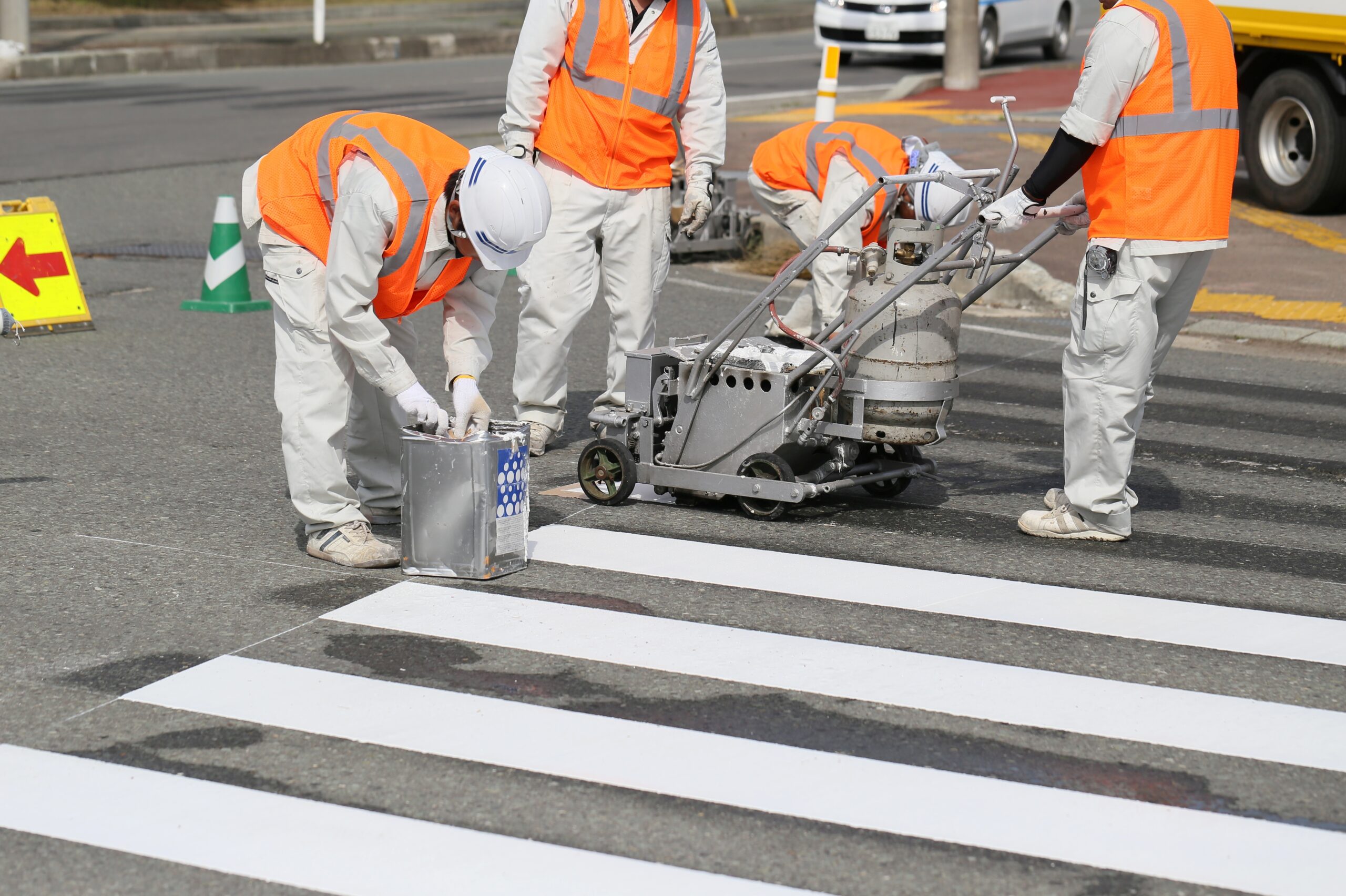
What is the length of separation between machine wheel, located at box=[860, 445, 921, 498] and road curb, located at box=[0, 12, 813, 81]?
18.3 m

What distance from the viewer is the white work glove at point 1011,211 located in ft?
18.0

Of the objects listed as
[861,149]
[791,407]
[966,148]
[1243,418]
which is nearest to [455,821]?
[791,407]

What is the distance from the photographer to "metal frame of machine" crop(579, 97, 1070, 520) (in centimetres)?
553

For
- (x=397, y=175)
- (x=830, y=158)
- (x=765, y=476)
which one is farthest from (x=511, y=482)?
(x=830, y=158)

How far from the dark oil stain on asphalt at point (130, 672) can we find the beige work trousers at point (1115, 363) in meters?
2.95

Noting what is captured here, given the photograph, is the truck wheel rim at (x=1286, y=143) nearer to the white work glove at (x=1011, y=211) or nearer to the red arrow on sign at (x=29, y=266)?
the white work glove at (x=1011, y=211)

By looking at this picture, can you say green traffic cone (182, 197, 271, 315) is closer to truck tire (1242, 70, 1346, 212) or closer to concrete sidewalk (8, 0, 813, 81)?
truck tire (1242, 70, 1346, 212)

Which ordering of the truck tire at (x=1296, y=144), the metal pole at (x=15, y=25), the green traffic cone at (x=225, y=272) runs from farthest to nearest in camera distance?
the metal pole at (x=15, y=25) < the truck tire at (x=1296, y=144) < the green traffic cone at (x=225, y=272)

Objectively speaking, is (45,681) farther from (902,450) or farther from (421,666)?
(902,450)

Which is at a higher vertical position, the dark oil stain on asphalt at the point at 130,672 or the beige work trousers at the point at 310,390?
the beige work trousers at the point at 310,390

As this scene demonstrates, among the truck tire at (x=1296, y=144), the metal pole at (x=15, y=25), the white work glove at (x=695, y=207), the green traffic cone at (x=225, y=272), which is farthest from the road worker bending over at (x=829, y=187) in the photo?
the metal pole at (x=15, y=25)

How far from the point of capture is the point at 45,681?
4.16 metres

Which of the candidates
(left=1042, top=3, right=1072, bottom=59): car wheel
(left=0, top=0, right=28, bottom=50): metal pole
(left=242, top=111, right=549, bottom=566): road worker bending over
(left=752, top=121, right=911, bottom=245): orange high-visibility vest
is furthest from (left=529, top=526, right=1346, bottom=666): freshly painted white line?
(left=1042, top=3, right=1072, bottom=59): car wheel

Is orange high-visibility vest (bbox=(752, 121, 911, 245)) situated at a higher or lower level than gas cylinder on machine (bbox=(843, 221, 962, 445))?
higher
